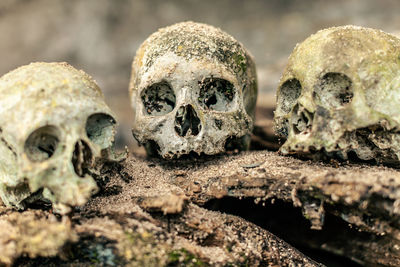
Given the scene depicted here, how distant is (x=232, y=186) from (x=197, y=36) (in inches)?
30.0

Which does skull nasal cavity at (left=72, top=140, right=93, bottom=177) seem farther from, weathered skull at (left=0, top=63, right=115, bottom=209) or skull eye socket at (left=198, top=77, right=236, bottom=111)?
skull eye socket at (left=198, top=77, right=236, bottom=111)

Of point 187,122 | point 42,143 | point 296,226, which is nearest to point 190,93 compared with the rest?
point 187,122

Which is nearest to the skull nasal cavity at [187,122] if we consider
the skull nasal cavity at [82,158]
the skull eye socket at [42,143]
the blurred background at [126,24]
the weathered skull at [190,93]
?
the weathered skull at [190,93]

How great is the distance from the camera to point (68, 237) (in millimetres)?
1193

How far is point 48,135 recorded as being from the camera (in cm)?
137

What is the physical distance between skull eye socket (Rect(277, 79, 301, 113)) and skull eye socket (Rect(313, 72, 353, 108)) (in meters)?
0.15

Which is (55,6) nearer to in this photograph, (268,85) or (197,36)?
(268,85)

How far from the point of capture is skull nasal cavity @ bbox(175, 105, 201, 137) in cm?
173

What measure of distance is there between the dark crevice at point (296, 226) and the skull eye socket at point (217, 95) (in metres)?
0.44

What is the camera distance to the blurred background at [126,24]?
3771 millimetres

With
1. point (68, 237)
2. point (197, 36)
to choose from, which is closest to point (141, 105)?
point (197, 36)

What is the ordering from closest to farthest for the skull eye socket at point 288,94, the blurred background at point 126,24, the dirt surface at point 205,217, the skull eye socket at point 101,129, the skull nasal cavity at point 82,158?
the dirt surface at point 205,217 → the skull nasal cavity at point 82,158 → the skull eye socket at point 101,129 → the skull eye socket at point 288,94 → the blurred background at point 126,24

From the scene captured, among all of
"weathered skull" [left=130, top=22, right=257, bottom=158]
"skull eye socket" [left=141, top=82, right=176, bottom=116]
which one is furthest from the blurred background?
"skull eye socket" [left=141, top=82, right=176, bottom=116]

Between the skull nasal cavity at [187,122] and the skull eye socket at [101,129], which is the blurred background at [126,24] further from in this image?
the skull eye socket at [101,129]
